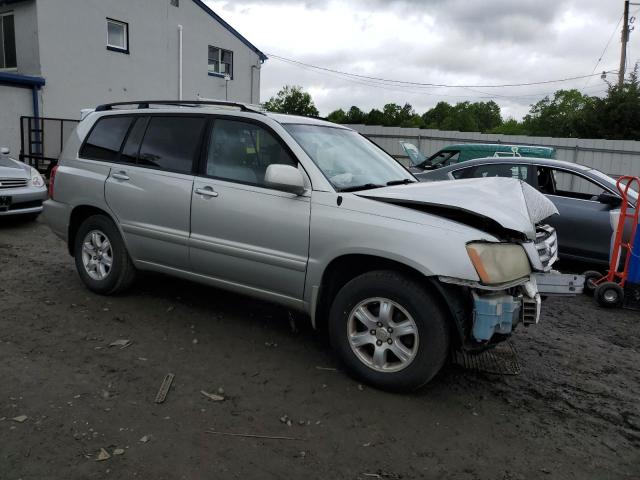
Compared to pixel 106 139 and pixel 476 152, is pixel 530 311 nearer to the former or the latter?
pixel 106 139

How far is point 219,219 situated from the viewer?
4199 mm

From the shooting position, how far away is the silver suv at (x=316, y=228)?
335 centimetres

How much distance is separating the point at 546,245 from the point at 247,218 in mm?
2209

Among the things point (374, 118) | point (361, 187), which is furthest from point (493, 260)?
point (374, 118)

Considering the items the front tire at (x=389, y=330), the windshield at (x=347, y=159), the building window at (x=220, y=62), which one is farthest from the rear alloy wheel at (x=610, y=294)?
the building window at (x=220, y=62)

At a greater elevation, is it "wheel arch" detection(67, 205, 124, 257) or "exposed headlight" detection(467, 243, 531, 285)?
"exposed headlight" detection(467, 243, 531, 285)

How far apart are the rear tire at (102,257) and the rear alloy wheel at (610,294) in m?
4.86

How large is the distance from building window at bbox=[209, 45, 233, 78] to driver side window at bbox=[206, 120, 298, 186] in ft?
65.0

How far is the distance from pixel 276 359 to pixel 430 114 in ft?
276

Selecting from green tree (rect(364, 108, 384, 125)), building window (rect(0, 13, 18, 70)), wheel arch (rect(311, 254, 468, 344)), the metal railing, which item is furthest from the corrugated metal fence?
green tree (rect(364, 108, 384, 125))

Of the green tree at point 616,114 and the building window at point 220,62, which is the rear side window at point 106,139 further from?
the green tree at point 616,114

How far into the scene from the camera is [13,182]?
8.59 metres

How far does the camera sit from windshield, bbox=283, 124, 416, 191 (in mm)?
4035

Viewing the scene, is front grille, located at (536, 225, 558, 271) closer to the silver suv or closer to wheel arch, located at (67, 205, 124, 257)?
the silver suv
